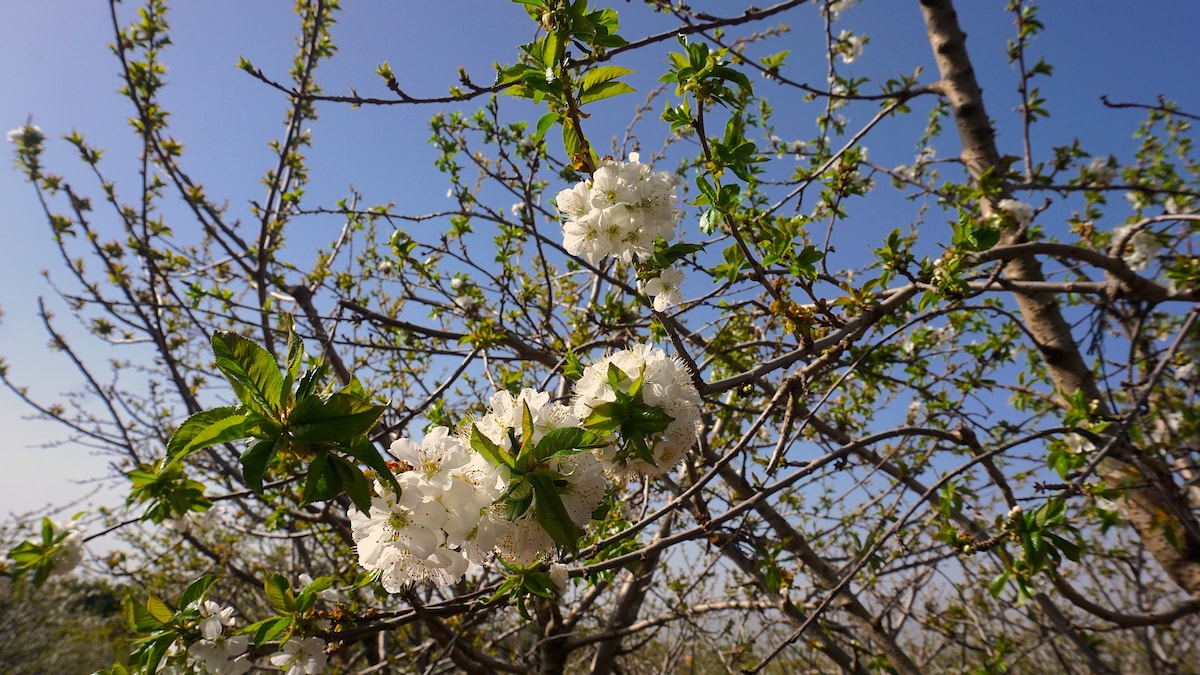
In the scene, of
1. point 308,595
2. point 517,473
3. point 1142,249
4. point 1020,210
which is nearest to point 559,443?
point 517,473

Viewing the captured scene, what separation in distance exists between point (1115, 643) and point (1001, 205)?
9.56 m

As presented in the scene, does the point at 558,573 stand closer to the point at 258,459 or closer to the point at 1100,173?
the point at 258,459

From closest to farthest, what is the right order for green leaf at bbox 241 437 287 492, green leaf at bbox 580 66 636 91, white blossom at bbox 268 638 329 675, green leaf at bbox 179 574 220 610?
green leaf at bbox 241 437 287 492
green leaf at bbox 580 66 636 91
green leaf at bbox 179 574 220 610
white blossom at bbox 268 638 329 675

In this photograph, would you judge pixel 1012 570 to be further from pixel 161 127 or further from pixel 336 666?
pixel 161 127

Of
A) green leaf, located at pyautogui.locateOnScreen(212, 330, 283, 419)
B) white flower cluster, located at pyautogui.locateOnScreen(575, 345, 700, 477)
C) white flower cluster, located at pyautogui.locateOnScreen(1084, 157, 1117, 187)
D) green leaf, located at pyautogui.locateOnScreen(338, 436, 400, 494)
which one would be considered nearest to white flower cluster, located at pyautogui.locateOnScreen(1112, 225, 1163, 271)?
white flower cluster, located at pyautogui.locateOnScreen(1084, 157, 1117, 187)

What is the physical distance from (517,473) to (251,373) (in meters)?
0.44

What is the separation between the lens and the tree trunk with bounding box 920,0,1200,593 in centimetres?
229

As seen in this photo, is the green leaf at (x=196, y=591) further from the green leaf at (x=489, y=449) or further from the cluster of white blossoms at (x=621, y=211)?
the cluster of white blossoms at (x=621, y=211)

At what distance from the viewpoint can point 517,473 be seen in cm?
89

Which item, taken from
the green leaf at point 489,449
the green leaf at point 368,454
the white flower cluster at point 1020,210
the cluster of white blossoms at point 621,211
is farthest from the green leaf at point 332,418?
the white flower cluster at point 1020,210

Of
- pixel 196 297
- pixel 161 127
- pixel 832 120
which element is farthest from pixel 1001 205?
pixel 161 127

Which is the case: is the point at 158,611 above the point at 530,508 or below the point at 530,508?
above

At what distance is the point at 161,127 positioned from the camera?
3355mm

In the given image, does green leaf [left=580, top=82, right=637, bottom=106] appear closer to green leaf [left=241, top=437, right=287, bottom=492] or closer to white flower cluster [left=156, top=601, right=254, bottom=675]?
green leaf [left=241, top=437, right=287, bottom=492]
